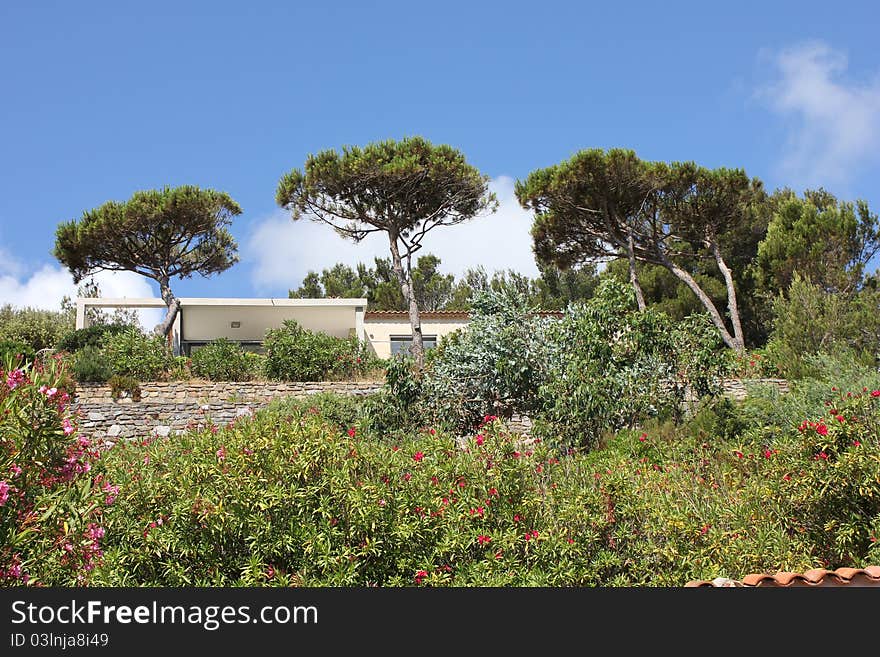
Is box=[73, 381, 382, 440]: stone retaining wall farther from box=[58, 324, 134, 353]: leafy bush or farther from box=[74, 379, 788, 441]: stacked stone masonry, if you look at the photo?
box=[58, 324, 134, 353]: leafy bush

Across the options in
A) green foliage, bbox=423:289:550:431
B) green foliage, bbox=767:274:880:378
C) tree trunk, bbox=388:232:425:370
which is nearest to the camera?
green foliage, bbox=423:289:550:431

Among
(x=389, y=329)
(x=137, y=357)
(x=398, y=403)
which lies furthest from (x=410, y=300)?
(x=398, y=403)

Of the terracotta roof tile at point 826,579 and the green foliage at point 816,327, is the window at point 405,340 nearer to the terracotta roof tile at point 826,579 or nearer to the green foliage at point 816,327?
the green foliage at point 816,327

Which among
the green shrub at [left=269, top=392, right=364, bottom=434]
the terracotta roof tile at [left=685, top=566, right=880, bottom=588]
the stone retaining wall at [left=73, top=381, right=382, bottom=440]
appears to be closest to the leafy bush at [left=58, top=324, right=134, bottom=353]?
the stone retaining wall at [left=73, top=381, right=382, bottom=440]

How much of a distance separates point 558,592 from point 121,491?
2909 millimetres

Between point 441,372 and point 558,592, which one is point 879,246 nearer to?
point 441,372

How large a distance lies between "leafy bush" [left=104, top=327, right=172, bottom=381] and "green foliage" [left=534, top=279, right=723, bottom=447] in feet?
36.1

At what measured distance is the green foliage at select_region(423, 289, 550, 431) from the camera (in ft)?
36.2

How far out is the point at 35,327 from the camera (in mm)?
28266

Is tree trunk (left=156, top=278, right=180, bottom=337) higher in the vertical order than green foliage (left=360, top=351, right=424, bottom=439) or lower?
higher

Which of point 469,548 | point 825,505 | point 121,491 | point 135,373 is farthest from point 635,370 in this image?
point 135,373

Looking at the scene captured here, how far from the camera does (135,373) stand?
60.2ft

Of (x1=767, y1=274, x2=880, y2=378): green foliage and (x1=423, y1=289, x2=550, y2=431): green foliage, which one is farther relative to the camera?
(x1=767, y1=274, x2=880, y2=378): green foliage

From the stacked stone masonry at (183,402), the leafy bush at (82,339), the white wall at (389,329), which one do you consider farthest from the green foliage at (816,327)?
the leafy bush at (82,339)
